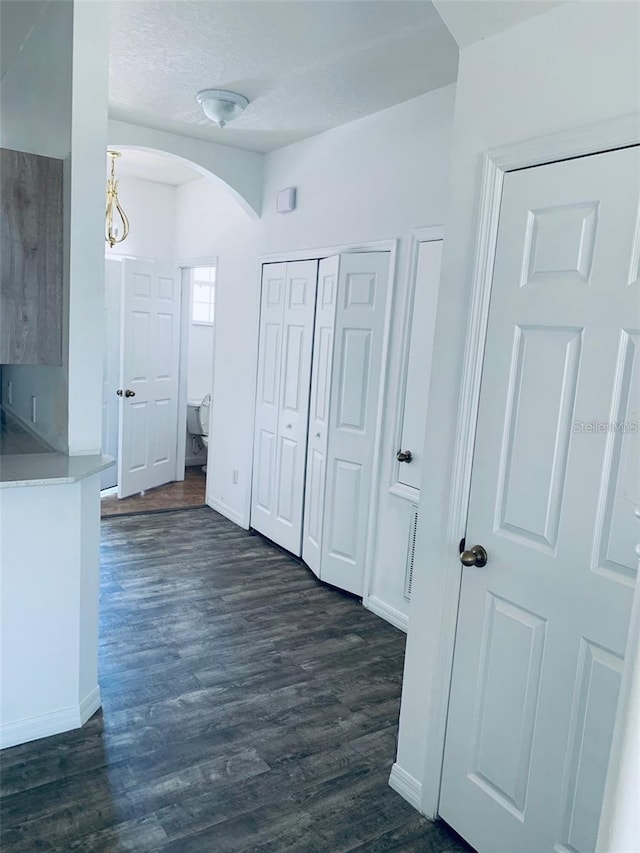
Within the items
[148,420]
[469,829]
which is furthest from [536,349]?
[148,420]

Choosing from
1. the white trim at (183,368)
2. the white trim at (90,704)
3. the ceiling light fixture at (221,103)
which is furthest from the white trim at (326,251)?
the white trim at (90,704)

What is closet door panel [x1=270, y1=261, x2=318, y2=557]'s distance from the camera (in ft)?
13.2

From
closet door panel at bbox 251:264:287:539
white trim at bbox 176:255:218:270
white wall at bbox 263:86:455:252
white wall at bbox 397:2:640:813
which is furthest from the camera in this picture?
white trim at bbox 176:255:218:270

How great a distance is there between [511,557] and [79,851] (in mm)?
1508

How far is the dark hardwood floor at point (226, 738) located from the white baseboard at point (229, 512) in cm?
100

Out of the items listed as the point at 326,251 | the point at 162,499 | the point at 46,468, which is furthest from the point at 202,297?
the point at 46,468

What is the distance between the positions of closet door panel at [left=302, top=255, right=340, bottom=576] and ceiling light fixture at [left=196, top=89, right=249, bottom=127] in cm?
94

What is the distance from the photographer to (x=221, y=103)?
3.20 meters

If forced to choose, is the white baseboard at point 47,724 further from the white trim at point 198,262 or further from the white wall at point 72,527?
the white trim at point 198,262

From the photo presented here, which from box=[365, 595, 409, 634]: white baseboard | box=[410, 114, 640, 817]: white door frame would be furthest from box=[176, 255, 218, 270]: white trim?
box=[410, 114, 640, 817]: white door frame

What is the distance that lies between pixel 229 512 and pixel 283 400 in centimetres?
120

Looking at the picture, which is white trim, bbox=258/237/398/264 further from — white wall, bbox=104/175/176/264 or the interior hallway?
the interior hallway

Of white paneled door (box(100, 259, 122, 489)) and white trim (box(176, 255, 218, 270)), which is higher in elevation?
white trim (box(176, 255, 218, 270))

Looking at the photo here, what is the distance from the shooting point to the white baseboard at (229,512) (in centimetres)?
477
